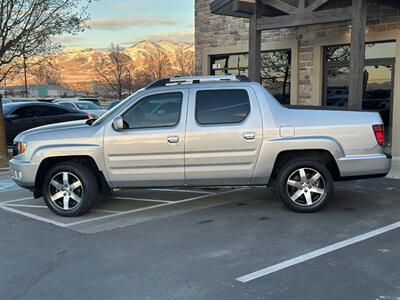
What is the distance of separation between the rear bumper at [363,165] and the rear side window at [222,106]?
1.50 metres

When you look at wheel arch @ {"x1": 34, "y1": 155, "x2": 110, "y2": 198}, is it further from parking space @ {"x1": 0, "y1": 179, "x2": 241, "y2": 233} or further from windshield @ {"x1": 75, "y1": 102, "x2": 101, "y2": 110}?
windshield @ {"x1": 75, "y1": 102, "x2": 101, "y2": 110}

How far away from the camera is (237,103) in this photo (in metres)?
6.82

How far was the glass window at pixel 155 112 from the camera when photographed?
6.79m

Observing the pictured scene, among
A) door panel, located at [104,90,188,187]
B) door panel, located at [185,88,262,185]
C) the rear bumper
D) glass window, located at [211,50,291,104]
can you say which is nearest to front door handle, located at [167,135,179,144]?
door panel, located at [104,90,188,187]

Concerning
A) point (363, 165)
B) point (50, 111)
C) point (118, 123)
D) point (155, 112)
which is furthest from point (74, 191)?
point (50, 111)

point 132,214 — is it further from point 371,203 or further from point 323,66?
point 323,66

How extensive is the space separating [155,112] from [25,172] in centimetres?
204

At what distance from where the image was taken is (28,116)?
602 inches

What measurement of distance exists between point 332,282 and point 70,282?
2.41 m

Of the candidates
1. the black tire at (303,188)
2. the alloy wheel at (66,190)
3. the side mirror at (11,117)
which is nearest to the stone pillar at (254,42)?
the black tire at (303,188)

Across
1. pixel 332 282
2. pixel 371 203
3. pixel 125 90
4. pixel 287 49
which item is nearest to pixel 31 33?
pixel 287 49

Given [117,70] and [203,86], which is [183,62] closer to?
[117,70]

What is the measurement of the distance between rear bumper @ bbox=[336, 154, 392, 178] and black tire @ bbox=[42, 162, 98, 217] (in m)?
3.45

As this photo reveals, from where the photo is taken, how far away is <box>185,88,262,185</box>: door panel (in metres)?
6.65
